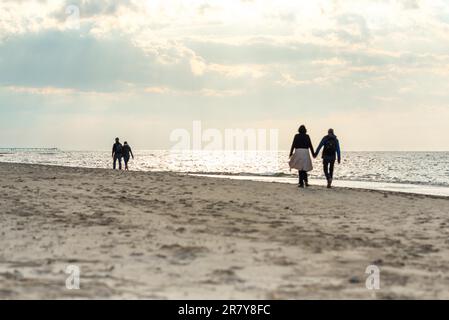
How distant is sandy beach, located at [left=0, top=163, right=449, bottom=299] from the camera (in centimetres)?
645

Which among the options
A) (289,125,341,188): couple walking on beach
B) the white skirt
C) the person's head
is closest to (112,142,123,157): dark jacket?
(289,125,341,188): couple walking on beach

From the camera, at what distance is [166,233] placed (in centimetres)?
999

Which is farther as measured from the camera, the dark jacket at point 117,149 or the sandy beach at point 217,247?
the dark jacket at point 117,149

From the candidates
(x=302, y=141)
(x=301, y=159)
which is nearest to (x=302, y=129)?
(x=302, y=141)

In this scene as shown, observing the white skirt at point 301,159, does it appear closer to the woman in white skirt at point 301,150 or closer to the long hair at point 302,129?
the woman in white skirt at point 301,150

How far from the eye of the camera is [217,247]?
8.70 m

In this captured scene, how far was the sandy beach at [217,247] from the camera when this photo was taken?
6.45m

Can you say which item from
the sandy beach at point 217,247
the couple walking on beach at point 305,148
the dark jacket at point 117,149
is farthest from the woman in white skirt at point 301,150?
the dark jacket at point 117,149

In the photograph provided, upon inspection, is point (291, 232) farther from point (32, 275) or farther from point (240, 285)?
point (32, 275)

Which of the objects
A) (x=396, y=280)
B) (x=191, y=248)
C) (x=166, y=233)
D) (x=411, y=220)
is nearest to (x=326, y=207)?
(x=411, y=220)

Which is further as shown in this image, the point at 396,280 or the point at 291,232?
the point at 291,232

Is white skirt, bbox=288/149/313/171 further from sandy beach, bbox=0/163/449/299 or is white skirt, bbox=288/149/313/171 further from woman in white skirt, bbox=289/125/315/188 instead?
sandy beach, bbox=0/163/449/299

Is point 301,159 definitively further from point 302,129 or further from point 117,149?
point 117,149
